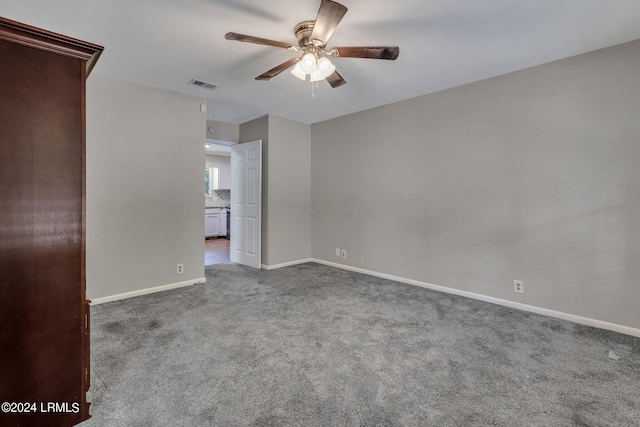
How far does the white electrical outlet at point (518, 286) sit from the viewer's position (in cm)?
298

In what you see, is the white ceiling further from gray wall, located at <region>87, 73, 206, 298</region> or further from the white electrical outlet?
the white electrical outlet

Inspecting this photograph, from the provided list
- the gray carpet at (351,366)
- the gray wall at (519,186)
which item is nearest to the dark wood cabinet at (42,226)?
the gray carpet at (351,366)

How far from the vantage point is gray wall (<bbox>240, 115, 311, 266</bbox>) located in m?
4.64

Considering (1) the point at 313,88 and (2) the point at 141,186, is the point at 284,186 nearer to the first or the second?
(1) the point at 313,88

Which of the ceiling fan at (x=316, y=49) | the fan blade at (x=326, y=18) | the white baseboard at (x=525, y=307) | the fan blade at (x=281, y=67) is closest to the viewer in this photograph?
the fan blade at (x=326, y=18)

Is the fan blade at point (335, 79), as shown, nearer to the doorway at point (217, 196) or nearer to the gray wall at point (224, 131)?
the gray wall at point (224, 131)

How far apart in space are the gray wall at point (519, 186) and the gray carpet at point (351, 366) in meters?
0.43

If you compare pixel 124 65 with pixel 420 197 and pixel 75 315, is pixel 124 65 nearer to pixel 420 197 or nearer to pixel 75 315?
pixel 75 315

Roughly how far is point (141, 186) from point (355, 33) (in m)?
2.93

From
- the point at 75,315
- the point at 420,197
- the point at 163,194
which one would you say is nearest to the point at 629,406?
the point at 420,197

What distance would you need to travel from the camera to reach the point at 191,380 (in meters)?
1.80

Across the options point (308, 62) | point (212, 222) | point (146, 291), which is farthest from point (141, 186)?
point (212, 222)

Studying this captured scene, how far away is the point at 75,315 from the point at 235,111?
3788 millimetres

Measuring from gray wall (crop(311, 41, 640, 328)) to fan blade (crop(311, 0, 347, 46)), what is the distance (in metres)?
2.21
